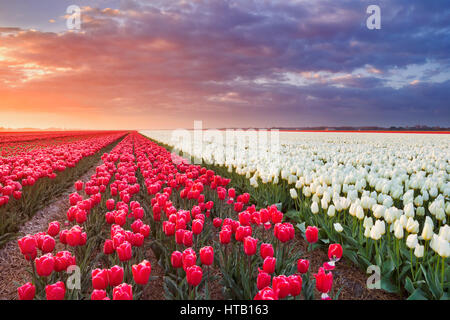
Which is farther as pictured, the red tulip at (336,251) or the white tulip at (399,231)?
the white tulip at (399,231)

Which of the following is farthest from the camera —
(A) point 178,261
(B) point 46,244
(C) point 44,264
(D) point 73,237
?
(D) point 73,237

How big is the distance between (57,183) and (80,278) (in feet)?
21.8

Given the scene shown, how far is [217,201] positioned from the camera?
253 inches

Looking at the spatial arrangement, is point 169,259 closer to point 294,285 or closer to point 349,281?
point 294,285

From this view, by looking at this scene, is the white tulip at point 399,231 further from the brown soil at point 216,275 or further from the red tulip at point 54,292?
the red tulip at point 54,292

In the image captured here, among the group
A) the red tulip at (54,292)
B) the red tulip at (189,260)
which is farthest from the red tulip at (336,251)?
the red tulip at (54,292)

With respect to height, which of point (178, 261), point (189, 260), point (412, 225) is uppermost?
point (412, 225)

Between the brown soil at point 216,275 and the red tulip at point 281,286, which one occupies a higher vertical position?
the red tulip at point 281,286

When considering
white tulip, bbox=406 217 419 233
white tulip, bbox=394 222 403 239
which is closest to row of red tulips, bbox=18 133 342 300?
white tulip, bbox=394 222 403 239

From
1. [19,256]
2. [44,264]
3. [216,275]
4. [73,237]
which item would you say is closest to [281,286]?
[216,275]

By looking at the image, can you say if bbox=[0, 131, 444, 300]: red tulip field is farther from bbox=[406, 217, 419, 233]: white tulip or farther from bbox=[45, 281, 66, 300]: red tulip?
bbox=[406, 217, 419, 233]: white tulip

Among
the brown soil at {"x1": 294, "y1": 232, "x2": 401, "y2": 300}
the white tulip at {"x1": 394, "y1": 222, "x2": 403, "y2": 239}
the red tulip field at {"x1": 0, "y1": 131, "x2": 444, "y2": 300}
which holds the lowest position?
the brown soil at {"x1": 294, "y1": 232, "x2": 401, "y2": 300}
